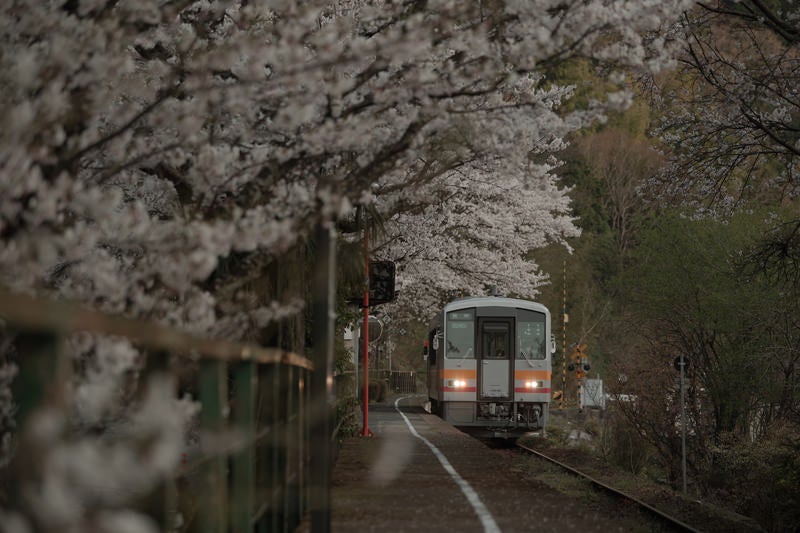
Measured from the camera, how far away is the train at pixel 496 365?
2422 centimetres

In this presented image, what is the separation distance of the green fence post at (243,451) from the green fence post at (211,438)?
0.73 meters

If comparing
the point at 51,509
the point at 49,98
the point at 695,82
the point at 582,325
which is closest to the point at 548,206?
the point at 695,82


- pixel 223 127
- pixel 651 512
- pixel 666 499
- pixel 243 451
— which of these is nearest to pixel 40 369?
pixel 243 451

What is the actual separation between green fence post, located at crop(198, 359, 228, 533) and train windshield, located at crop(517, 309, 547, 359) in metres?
20.4

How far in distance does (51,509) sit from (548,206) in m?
32.3

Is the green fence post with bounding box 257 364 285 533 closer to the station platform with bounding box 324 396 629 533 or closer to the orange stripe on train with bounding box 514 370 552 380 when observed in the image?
the station platform with bounding box 324 396 629 533

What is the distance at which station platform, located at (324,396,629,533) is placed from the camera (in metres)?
9.41

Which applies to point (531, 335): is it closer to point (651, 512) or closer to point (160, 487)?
point (651, 512)

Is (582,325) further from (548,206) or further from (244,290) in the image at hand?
(244,290)

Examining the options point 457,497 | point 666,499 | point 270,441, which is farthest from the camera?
point 666,499

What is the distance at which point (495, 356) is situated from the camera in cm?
2452

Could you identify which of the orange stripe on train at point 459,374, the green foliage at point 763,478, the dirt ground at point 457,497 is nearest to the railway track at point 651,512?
the dirt ground at point 457,497

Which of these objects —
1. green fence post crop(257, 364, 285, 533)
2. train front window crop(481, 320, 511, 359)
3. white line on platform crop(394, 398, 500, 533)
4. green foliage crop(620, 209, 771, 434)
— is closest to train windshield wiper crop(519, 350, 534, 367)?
train front window crop(481, 320, 511, 359)

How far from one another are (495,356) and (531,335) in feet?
2.90
